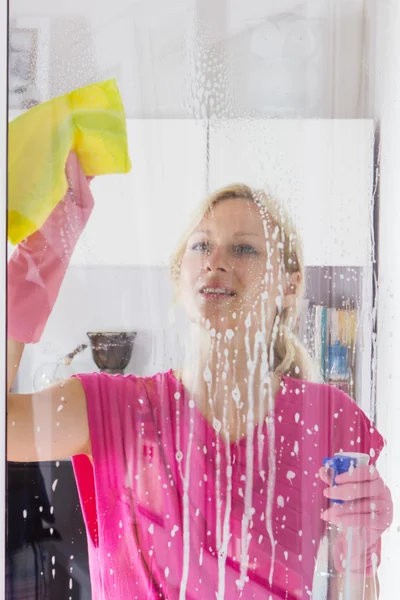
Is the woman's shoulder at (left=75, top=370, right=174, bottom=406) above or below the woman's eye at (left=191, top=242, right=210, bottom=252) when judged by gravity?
below

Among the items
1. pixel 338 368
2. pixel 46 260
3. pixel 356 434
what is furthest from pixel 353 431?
pixel 46 260

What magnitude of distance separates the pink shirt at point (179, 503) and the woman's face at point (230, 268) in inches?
5.4

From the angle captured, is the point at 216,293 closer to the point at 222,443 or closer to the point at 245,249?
the point at 245,249

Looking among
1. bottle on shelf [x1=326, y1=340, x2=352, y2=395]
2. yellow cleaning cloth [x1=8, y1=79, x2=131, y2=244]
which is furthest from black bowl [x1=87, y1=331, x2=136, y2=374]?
bottle on shelf [x1=326, y1=340, x2=352, y2=395]

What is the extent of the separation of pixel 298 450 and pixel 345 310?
250 millimetres

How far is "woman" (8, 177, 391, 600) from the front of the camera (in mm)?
955

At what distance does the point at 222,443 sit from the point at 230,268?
293 millimetres

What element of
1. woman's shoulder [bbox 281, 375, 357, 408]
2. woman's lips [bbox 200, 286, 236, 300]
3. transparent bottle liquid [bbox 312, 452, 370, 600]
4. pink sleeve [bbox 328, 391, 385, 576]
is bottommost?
transparent bottle liquid [bbox 312, 452, 370, 600]

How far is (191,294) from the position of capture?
0.97 metres

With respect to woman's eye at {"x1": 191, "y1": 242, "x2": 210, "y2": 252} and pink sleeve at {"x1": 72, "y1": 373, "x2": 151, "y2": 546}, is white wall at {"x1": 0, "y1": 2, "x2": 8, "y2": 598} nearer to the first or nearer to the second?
pink sleeve at {"x1": 72, "y1": 373, "x2": 151, "y2": 546}

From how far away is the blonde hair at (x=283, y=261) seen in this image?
0.97 meters

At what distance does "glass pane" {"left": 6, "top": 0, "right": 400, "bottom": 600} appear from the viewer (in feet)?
3.13

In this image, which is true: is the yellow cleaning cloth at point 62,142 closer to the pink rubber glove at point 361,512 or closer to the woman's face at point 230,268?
the woman's face at point 230,268

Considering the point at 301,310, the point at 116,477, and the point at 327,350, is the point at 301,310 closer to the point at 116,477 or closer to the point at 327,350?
the point at 327,350
